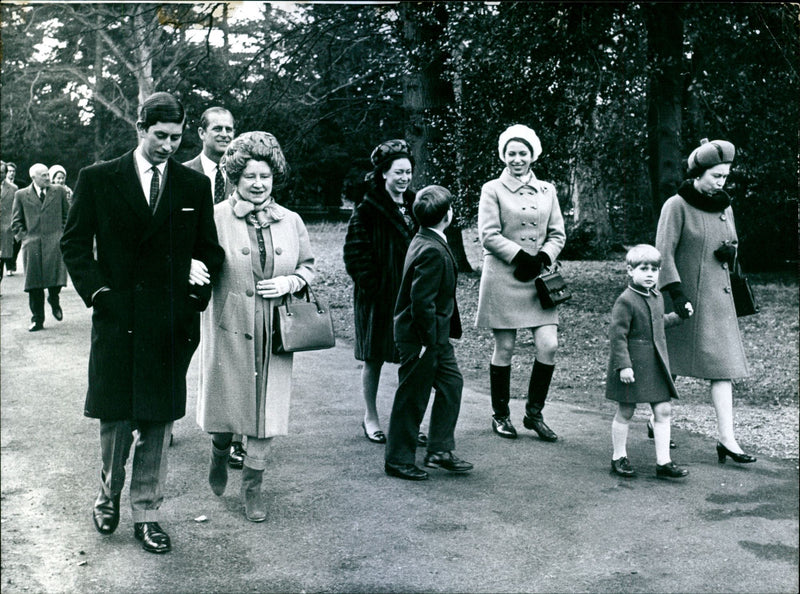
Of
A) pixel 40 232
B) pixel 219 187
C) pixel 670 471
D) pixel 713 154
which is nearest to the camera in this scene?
pixel 670 471

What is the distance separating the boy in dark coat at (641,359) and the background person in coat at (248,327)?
2.05 m

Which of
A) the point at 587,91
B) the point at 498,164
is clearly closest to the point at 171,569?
the point at 587,91

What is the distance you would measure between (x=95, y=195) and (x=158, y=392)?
3.23ft

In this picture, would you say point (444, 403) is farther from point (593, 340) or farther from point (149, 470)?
point (593, 340)

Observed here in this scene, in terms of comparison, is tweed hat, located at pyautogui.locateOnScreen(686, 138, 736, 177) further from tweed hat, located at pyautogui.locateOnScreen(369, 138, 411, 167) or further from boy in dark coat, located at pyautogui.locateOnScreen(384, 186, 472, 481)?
tweed hat, located at pyautogui.locateOnScreen(369, 138, 411, 167)

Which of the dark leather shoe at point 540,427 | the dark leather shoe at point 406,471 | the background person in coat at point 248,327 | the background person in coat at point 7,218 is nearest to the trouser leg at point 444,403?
the dark leather shoe at point 406,471

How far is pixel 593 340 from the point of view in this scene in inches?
442

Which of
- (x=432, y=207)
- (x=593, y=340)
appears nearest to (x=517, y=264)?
(x=432, y=207)

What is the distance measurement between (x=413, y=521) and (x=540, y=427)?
1.95 metres

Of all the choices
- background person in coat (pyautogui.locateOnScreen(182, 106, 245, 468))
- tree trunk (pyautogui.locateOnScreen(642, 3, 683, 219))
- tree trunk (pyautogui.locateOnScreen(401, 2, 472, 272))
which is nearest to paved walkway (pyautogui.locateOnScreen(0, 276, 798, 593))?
background person in coat (pyautogui.locateOnScreen(182, 106, 245, 468))

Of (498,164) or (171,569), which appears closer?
(171,569)

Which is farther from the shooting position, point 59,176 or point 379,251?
point 59,176

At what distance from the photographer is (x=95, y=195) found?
434 centimetres

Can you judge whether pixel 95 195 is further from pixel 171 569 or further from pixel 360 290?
pixel 360 290
